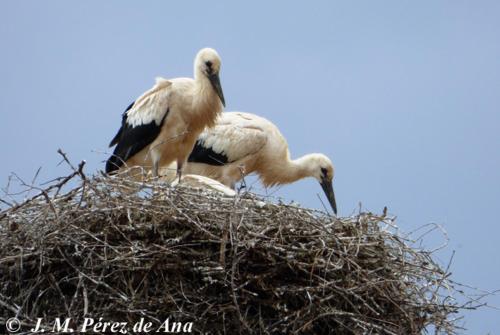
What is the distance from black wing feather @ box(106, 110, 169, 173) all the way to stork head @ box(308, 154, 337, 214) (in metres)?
1.80

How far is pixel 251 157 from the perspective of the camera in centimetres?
940

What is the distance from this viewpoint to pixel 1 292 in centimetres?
581

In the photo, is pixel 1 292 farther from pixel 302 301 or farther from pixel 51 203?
pixel 302 301

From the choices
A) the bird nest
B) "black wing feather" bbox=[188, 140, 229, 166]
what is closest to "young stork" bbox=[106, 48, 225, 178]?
"black wing feather" bbox=[188, 140, 229, 166]

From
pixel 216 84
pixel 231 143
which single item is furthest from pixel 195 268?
pixel 231 143

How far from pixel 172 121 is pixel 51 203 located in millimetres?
2505

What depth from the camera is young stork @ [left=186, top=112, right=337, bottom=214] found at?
934 cm

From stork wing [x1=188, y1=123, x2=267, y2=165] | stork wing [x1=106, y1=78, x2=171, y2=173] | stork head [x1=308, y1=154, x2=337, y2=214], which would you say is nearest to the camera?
stork wing [x1=106, y1=78, x2=171, y2=173]

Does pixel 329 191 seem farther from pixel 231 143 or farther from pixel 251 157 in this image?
pixel 231 143

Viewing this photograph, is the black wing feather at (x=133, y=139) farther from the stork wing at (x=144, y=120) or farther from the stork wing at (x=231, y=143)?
the stork wing at (x=231, y=143)

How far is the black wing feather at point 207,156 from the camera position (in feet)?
30.6

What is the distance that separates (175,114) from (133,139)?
0.37m

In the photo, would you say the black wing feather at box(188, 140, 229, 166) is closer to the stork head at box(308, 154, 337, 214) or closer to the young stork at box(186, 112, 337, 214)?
the young stork at box(186, 112, 337, 214)

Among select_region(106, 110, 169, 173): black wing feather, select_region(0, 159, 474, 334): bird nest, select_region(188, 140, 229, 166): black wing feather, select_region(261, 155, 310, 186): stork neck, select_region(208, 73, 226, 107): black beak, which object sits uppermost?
select_region(261, 155, 310, 186): stork neck
